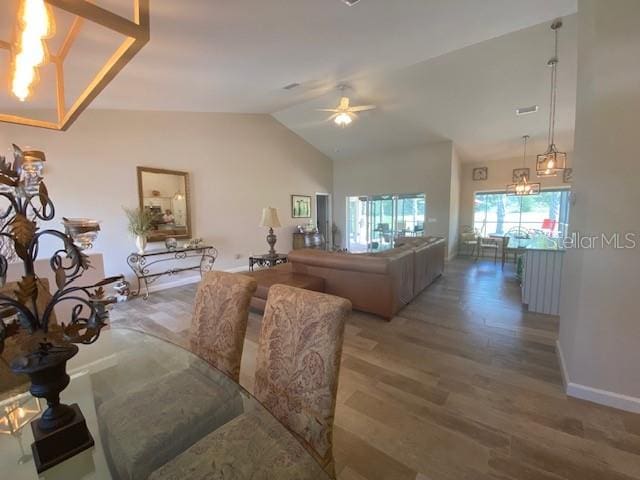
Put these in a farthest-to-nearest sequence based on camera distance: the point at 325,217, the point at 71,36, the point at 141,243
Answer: the point at 325,217, the point at 141,243, the point at 71,36

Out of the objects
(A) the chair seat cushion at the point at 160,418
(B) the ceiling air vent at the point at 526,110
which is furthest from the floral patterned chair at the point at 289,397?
(B) the ceiling air vent at the point at 526,110

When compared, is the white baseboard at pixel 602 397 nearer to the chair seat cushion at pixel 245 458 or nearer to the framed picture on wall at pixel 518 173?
the chair seat cushion at pixel 245 458

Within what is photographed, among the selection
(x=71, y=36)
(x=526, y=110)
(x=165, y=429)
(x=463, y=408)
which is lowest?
(x=463, y=408)

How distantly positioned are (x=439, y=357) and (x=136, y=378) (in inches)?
91.5

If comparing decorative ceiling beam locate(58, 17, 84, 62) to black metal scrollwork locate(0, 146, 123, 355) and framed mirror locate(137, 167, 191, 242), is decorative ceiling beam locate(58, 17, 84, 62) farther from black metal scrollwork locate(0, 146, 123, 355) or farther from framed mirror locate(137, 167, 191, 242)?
framed mirror locate(137, 167, 191, 242)

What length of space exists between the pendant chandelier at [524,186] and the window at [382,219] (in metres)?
2.05

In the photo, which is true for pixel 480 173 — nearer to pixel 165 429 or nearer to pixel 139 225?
pixel 139 225

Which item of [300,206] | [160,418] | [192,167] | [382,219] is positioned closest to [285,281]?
[160,418]

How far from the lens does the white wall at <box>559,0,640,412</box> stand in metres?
1.62

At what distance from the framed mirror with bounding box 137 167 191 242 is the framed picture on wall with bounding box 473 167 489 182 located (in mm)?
7577

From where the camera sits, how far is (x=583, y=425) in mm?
1637

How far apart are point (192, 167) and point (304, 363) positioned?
4.93m

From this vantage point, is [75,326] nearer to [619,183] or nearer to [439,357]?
[439,357]

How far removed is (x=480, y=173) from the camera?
7676mm
